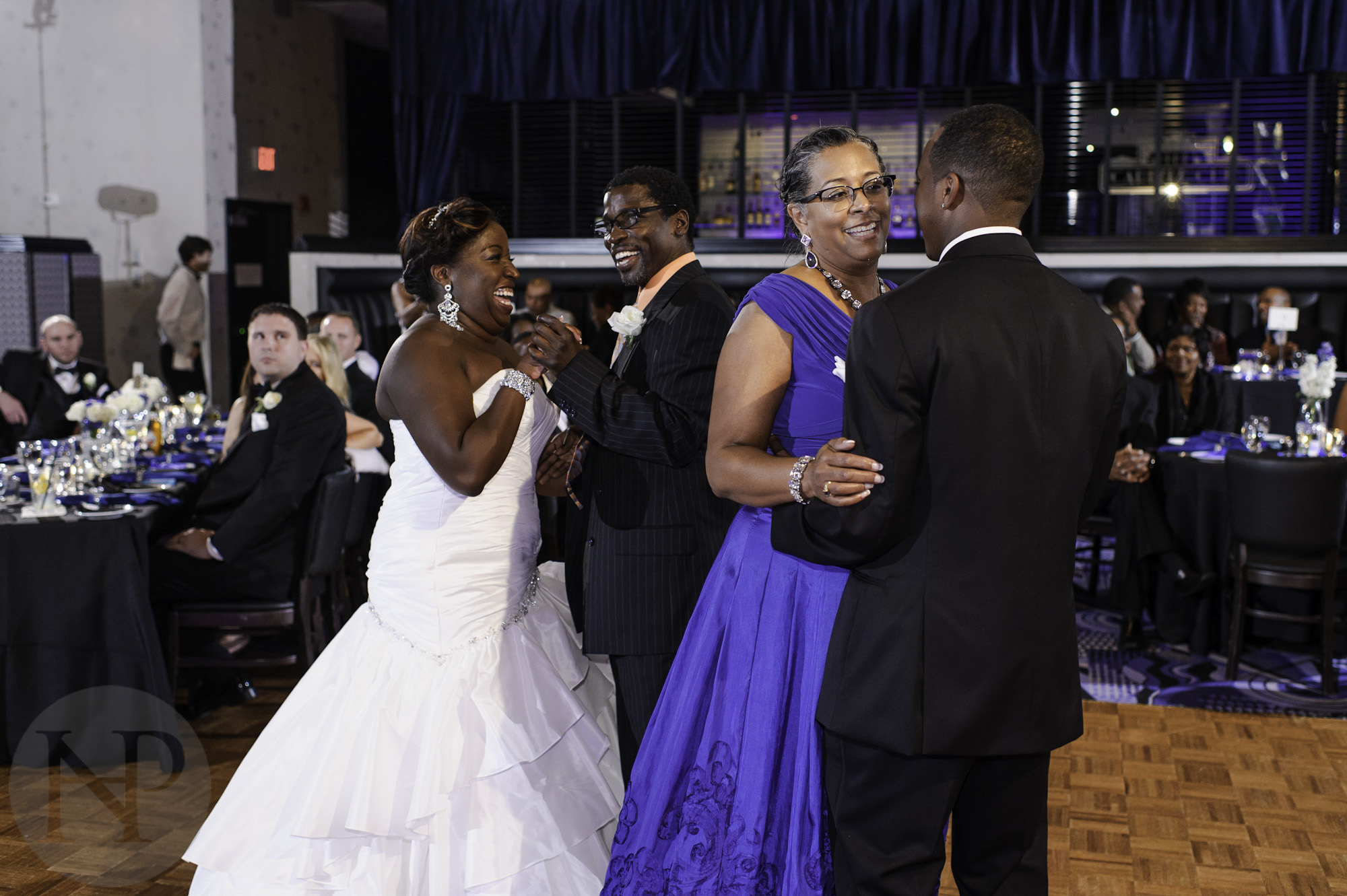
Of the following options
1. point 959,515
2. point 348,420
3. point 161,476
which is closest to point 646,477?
point 959,515

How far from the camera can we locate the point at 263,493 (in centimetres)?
393

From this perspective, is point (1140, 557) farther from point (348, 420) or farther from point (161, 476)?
point (161, 476)

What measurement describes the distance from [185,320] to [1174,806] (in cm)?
940

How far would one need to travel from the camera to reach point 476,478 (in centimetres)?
232

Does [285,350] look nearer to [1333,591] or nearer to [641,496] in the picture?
[641,496]

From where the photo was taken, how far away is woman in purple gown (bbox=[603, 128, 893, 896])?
1.83 m

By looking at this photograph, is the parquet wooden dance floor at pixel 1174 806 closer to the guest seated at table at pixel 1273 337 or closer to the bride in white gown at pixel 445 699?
the bride in white gown at pixel 445 699

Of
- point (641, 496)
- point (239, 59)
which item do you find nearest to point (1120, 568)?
point (641, 496)

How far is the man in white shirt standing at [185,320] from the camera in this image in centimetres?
1018

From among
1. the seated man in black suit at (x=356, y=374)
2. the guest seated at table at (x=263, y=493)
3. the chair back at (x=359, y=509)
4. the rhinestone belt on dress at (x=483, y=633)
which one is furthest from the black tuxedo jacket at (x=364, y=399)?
the rhinestone belt on dress at (x=483, y=633)

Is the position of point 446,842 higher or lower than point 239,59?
lower

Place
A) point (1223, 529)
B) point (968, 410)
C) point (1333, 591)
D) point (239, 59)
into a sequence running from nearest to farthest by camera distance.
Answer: point (968, 410) → point (1333, 591) → point (1223, 529) → point (239, 59)

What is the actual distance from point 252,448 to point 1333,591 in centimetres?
424

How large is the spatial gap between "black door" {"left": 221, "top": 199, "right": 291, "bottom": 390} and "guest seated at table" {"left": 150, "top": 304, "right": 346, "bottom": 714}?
7.16 m
